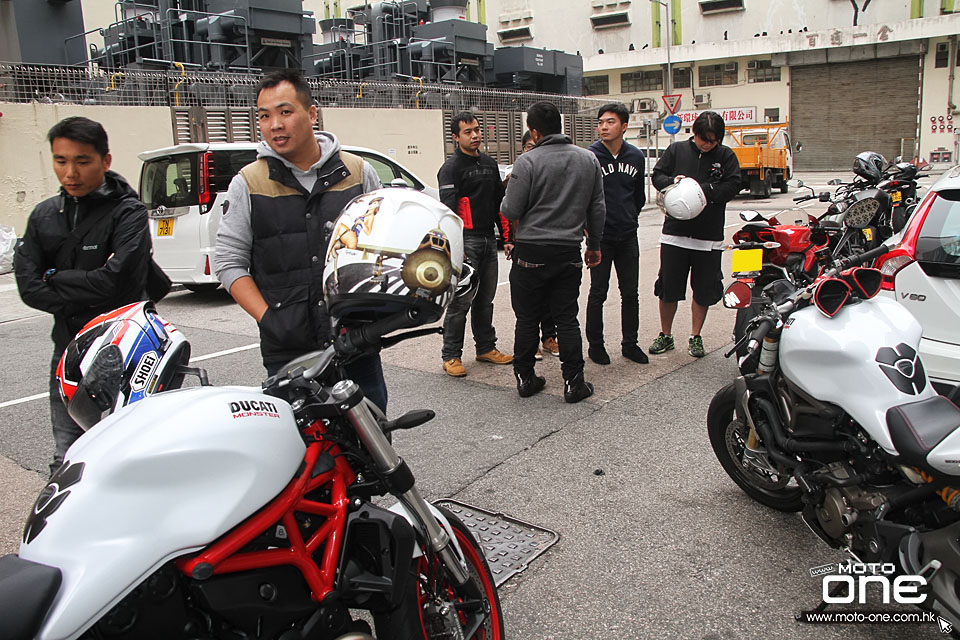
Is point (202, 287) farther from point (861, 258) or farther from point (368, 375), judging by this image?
point (861, 258)

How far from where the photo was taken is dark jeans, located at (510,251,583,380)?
5227 millimetres

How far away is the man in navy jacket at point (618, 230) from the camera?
19.9 ft

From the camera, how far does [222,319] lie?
8648mm

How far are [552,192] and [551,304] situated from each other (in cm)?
76

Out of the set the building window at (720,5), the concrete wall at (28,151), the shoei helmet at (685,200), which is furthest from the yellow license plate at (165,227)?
the building window at (720,5)

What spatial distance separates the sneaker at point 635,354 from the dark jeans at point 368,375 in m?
3.46

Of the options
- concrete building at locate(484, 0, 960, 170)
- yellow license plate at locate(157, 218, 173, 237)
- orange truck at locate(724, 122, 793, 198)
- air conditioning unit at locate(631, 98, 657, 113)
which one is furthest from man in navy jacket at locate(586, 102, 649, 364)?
air conditioning unit at locate(631, 98, 657, 113)

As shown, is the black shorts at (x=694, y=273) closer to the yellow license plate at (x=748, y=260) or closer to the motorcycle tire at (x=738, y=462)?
the yellow license plate at (x=748, y=260)

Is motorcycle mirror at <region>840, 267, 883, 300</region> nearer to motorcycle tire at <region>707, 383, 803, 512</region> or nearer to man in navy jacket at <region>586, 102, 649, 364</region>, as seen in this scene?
motorcycle tire at <region>707, 383, 803, 512</region>

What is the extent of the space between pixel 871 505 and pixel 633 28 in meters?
41.2

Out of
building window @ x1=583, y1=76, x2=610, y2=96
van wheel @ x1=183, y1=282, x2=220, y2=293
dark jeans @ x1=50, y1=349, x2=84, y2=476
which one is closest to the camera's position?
dark jeans @ x1=50, y1=349, x2=84, y2=476

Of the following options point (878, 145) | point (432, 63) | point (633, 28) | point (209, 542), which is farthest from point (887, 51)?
point (209, 542)

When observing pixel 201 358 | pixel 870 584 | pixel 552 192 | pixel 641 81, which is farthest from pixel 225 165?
pixel 641 81

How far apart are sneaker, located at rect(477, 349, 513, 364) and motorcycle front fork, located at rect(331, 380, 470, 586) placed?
406 cm
